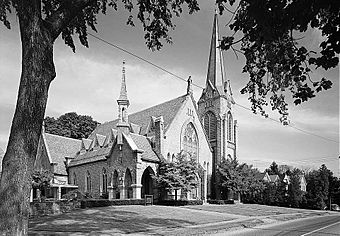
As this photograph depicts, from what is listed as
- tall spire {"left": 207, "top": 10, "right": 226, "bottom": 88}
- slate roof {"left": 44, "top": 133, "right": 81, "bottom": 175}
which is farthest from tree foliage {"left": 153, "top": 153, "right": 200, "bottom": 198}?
tall spire {"left": 207, "top": 10, "right": 226, "bottom": 88}

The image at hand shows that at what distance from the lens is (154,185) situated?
4134 cm

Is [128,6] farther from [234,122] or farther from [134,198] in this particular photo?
[234,122]

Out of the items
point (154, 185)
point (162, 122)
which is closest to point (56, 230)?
point (154, 185)

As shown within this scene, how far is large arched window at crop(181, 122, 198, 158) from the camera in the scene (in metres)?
48.4

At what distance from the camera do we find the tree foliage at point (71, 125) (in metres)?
75.1

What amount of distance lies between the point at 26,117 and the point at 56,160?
47.1 meters

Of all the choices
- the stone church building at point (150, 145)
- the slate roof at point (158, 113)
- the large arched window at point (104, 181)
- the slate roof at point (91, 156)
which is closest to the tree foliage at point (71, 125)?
the stone church building at point (150, 145)

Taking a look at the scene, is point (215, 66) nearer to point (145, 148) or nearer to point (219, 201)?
point (145, 148)

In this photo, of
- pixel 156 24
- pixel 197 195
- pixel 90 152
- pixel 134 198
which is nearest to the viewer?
pixel 156 24

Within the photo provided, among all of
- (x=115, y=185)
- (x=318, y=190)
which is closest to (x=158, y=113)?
(x=115, y=185)

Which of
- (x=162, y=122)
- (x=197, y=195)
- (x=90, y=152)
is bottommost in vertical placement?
(x=197, y=195)

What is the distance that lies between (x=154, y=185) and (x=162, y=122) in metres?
7.86

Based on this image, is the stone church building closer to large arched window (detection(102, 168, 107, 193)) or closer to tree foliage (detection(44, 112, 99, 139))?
large arched window (detection(102, 168, 107, 193))

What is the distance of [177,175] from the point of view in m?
40.2
